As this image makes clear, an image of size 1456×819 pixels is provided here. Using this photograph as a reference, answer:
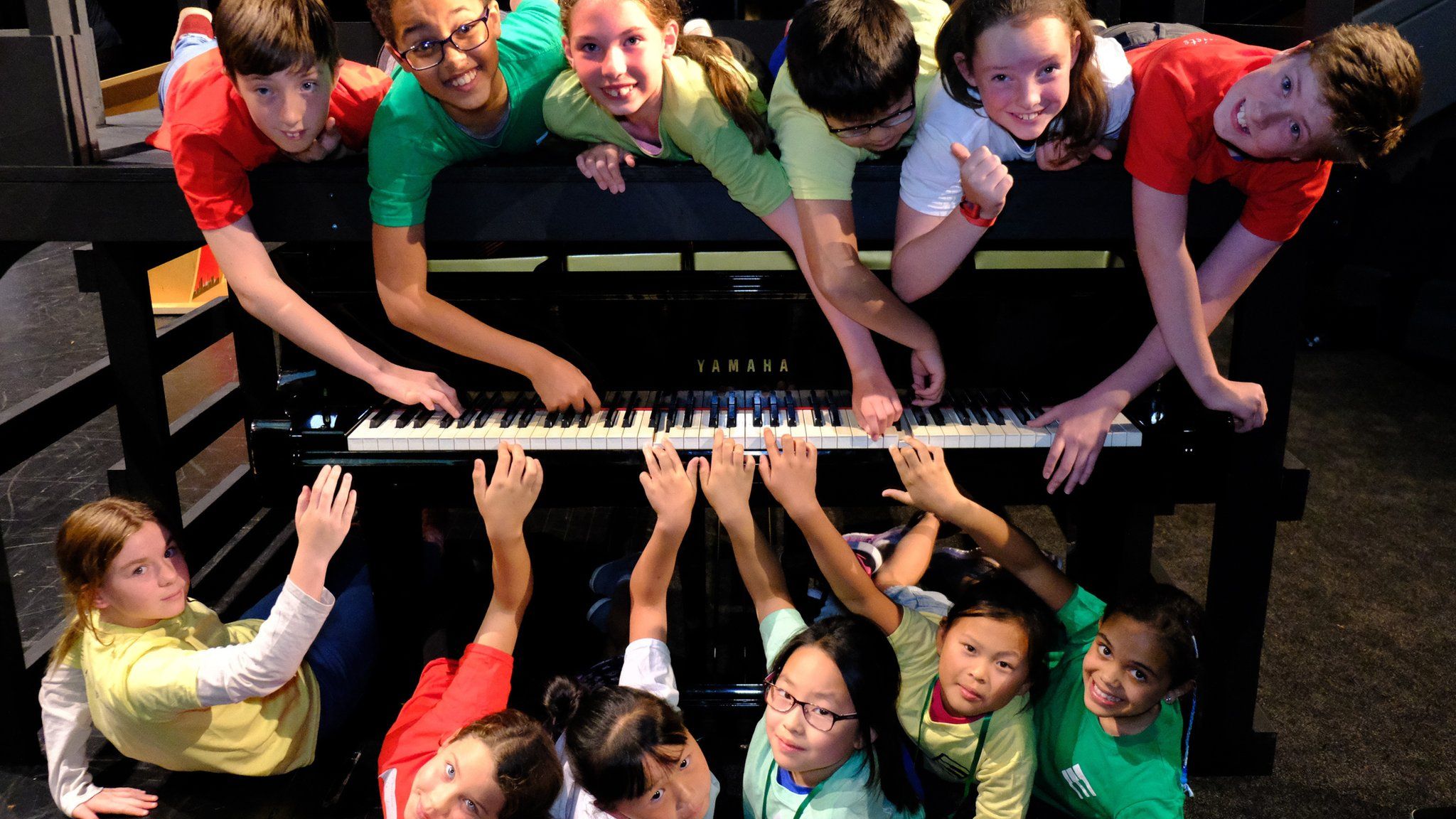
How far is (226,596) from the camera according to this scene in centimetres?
312

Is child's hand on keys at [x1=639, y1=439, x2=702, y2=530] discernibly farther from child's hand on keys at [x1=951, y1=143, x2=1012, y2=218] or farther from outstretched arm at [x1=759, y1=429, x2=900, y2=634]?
child's hand on keys at [x1=951, y1=143, x2=1012, y2=218]

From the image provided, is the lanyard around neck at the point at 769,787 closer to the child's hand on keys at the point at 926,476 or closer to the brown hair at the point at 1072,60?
the child's hand on keys at the point at 926,476

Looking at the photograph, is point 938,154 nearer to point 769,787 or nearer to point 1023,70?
point 1023,70

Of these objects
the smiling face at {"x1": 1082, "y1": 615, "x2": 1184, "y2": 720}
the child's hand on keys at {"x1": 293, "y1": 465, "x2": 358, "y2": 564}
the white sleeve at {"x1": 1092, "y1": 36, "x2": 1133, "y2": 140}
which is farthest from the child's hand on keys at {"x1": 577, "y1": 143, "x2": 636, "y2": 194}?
the smiling face at {"x1": 1082, "y1": 615, "x2": 1184, "y2": 720}

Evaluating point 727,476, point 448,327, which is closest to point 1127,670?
point 727,476

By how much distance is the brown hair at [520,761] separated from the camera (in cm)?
178

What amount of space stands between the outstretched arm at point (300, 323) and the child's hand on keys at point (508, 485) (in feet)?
0.53

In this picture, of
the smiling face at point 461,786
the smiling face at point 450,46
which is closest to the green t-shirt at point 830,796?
the smiling face at point 461,786

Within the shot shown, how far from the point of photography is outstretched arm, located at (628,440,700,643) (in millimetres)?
2092

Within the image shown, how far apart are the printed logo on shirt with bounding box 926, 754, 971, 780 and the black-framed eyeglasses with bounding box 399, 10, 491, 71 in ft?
5.25

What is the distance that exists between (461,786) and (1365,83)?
5.94 ft

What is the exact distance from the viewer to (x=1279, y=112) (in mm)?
1754

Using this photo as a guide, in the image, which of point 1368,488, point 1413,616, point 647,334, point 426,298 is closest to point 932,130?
point 647,334

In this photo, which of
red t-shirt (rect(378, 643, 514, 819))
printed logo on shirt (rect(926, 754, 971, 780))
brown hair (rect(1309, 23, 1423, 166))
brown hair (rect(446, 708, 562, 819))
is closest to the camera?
brown hair (rect(1309, 23, 1423, 166))
